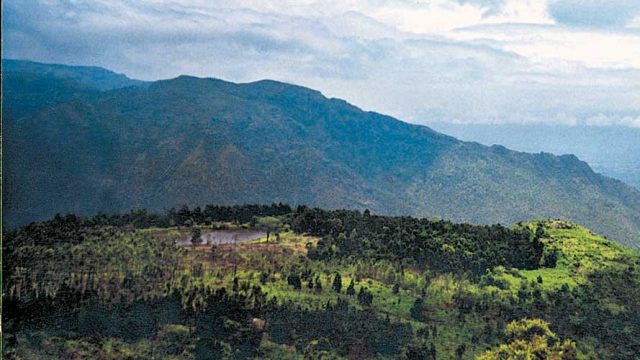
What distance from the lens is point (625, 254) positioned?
408 feet

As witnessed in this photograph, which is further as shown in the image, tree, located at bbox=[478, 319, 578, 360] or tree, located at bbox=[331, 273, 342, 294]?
tree, located at bbox=[331, 273, 342, 294]

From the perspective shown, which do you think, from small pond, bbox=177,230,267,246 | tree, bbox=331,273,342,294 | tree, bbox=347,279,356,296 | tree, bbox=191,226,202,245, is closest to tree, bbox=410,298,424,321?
tree, bbox=347,279,356,296

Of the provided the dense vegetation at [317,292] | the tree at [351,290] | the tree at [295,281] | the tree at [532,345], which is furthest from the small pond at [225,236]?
the tree at [532,345]

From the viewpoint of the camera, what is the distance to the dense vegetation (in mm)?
78438

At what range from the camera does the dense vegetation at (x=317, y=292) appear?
78438mm

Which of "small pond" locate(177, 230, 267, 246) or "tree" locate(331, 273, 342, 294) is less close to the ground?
"small pond" locate(177, 230, 267, 246)

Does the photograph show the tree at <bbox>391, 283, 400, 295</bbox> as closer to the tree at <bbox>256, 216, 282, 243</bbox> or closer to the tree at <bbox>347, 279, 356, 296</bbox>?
the tree at <bbox>347, 279, 356, 296</bbox>

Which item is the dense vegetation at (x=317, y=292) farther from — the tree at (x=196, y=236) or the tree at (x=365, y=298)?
the tree at (x=196, y=236)

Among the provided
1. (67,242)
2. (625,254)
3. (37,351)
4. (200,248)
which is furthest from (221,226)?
(625,254)

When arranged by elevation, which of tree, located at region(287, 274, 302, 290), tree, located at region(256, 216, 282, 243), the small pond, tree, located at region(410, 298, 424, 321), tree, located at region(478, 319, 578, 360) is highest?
tree, located at region(256, 216, 282, 243)

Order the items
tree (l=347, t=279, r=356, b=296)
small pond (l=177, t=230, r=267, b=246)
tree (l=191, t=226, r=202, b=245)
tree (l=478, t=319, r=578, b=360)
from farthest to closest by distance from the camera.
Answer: small pond (l=177, t=230, r=267, b=246), tree (l=191, t=226, r=202, b=245), tree (l=347, t=279, r=356, b=296), tree (l=478, t=319, r=578, b=360)

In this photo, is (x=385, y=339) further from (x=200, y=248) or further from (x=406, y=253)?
(x=200, y=248)

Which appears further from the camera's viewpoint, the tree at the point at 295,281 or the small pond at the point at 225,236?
the small pond at the point at 225,236

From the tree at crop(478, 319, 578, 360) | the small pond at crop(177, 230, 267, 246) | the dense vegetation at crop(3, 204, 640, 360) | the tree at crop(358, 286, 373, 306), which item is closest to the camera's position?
the dense vegetation at crop(3, 204, 640, 360)
